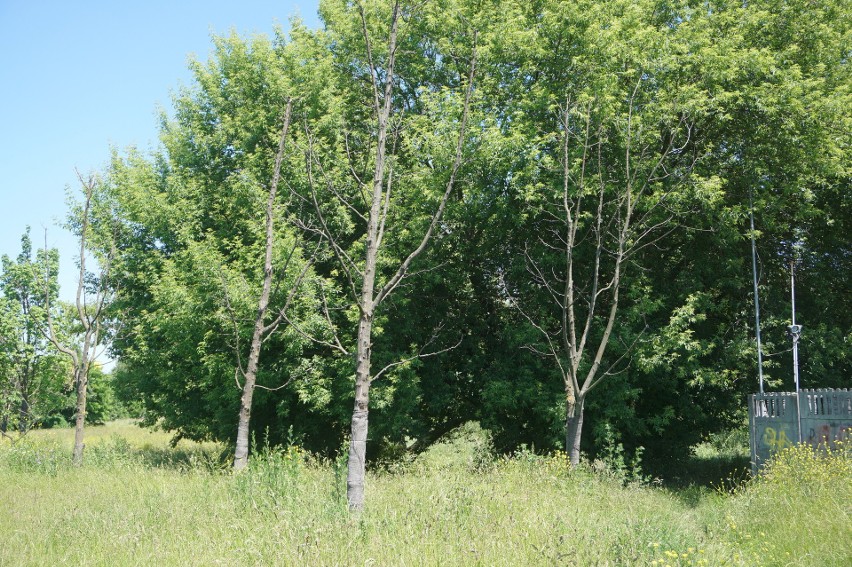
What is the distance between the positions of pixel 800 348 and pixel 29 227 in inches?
978

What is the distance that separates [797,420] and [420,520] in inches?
356

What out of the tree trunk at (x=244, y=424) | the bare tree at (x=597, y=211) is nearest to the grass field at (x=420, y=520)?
the tree trunk at (x=244, y=424)

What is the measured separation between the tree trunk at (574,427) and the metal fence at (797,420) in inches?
149

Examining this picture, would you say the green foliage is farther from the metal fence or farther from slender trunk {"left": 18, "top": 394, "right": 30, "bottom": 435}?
slender trunk {"left": 18, "top": 394, "right": 30, "bottom": 435}

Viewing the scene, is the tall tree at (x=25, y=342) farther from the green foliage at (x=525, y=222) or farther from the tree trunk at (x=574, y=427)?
the tree trunk at (x=574, y=427)

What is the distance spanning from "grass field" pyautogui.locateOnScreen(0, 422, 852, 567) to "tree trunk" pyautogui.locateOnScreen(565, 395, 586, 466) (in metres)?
1.17

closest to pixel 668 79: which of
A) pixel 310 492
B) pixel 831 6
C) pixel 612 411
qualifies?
pixel 831 6

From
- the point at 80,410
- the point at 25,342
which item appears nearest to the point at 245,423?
the point at 80,410

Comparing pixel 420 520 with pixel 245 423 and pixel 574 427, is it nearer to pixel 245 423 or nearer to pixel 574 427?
pixel 245 423

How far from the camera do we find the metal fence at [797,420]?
38.9 feet

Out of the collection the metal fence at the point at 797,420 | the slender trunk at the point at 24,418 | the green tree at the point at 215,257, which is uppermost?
the green tree at the point at 215,257

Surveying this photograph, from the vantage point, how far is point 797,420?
1284 centimetres

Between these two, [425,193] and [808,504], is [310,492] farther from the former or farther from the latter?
[425,193]

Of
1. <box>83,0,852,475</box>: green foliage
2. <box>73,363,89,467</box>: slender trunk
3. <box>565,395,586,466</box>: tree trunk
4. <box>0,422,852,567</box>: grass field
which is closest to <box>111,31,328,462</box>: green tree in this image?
<box>83,0,852,475</box>: green foliage
